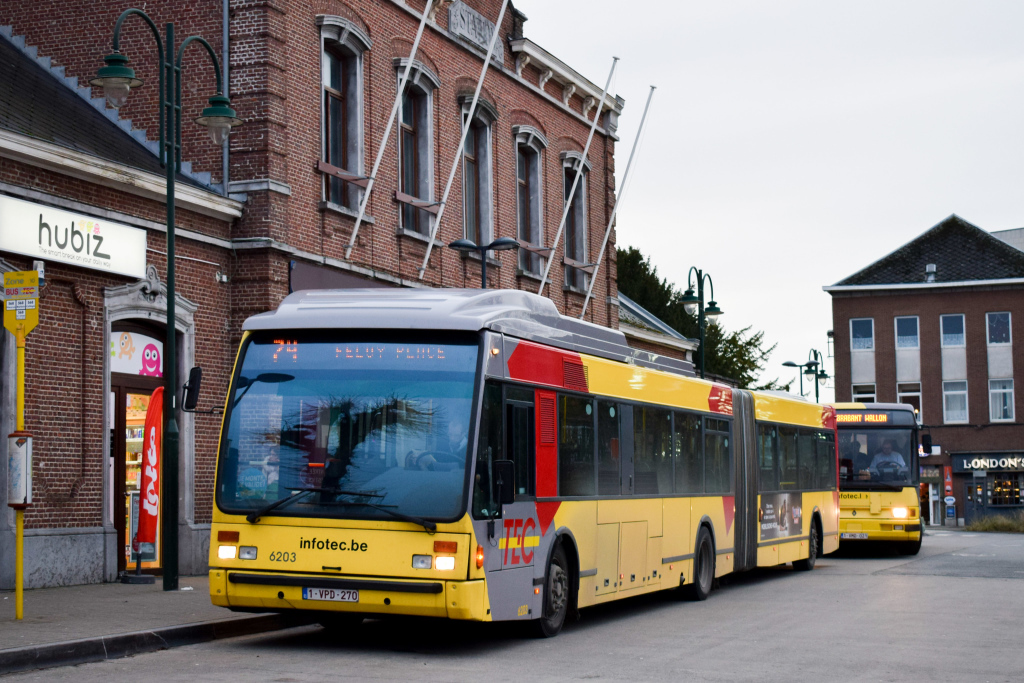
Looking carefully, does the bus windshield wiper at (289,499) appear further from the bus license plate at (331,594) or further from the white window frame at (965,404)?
the white window frame at (965,404)

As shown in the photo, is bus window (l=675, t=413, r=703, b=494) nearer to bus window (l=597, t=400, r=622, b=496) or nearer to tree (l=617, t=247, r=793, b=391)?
bus window (l=597, t=400, r=622, b=496)

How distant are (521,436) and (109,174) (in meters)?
7.71

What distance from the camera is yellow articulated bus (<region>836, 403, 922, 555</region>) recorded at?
25984 mm

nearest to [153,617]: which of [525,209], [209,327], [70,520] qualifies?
[70,520]

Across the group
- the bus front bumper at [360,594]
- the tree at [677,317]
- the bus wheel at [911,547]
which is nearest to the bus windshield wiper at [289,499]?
the bus front bumper at [360,594]

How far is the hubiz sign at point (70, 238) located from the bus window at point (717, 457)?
7551 millimetres

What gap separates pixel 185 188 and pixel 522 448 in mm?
8373

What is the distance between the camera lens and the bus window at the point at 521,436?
37.5 ft

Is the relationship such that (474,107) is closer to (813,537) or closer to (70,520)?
(813,537)

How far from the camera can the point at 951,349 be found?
6519 cm

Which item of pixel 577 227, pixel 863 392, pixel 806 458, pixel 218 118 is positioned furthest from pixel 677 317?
pixel 218 118

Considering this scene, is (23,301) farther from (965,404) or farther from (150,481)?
(965,404)

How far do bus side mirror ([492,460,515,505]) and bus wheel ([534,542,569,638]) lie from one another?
140 centimetres

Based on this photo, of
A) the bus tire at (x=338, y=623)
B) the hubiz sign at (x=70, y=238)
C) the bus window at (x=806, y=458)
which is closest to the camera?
the bus tire at (x=338, y=623)
